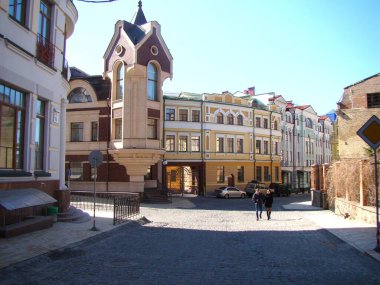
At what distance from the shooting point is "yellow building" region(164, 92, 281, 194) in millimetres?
41531

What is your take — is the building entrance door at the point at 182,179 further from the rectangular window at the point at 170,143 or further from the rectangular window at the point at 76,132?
the rectangular window at the point at 76,132

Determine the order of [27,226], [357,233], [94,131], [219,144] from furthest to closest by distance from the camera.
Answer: [219,144]
[94,131]
[357,233]
[27,226]

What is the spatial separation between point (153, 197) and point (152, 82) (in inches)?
376

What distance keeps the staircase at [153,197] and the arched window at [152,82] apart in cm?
768

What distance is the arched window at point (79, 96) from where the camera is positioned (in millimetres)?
35281

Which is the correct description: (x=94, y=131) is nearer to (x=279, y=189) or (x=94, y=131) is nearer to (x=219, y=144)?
(x=219, y=144)

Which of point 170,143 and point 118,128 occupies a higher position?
point 118,128

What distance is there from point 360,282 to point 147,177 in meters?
28.4

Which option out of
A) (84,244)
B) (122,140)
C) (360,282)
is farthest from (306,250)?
(122,140)

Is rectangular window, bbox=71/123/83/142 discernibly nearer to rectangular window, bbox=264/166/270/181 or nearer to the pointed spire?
the pointed spire

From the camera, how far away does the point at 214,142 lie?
43.5 metres

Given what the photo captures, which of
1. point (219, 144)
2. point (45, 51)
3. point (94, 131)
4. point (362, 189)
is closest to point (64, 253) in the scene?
point (45, 51)

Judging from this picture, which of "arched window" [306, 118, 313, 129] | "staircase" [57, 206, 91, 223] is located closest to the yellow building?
"arched window" [306, 118, 313, 129]

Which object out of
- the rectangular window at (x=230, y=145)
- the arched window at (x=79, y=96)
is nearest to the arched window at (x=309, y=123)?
the rectangular window at (x=230, y=145)
